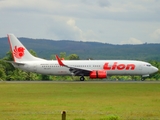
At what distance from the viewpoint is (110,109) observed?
31156 mm

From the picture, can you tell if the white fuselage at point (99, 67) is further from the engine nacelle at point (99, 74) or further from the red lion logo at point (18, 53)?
the red lion logo at point (18, 53)

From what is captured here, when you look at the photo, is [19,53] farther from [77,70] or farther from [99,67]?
[99,67]

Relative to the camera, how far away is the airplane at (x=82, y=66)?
2884 inches

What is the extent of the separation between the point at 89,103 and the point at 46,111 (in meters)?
6.20

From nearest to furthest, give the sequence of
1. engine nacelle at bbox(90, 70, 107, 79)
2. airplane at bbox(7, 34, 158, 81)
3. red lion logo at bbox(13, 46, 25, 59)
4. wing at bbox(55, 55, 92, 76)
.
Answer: engine nacelle at bbox(90, 70, 107, 79), airplane at bbox(7, 34, 158, 81), wing at bbox(55, 55, 92, 76), red lion logo at bbox(13, 46, 25, 59)

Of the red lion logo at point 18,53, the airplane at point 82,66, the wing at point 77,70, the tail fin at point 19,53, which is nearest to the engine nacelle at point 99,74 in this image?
the airplane at point 82,66

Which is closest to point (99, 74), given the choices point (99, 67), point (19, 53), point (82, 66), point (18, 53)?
point (99, 67)

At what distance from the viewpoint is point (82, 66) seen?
247ft

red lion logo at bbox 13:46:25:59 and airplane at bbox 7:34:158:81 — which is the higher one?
red lion logo at bbox 13:46:25:59

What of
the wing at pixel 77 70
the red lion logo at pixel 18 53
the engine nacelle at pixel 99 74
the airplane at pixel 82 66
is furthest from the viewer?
the red lion logo at pixel 18 53

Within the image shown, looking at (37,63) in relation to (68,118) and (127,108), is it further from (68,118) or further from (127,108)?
(68,118)

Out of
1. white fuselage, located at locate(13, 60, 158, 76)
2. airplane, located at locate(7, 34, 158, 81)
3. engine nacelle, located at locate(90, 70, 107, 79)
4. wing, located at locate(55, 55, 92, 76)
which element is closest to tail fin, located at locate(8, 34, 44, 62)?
airplane, located at locate(7, 34, 158, 81)

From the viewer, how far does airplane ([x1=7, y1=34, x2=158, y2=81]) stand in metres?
73.2

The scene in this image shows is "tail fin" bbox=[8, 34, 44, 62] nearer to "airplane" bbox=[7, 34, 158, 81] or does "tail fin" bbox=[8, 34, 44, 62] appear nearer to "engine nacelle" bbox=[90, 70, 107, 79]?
"airplane" bbox=[7, 34, 158, 81]
